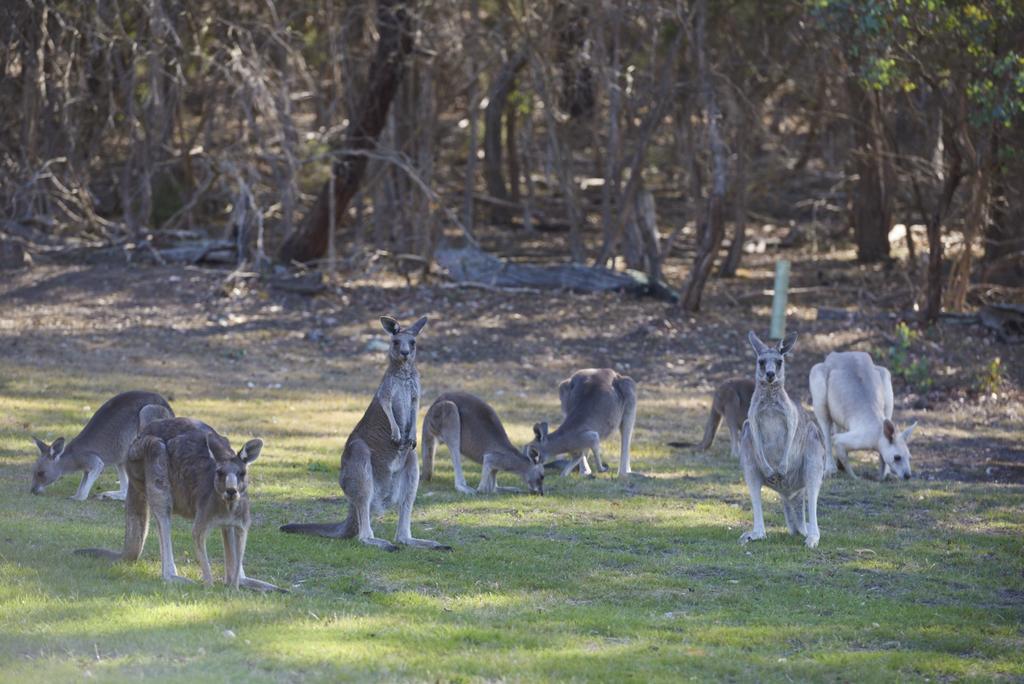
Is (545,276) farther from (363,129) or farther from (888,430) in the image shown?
(888,430)

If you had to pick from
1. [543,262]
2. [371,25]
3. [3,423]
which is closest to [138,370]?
[3,423]

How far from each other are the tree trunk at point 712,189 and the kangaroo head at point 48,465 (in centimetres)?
1264

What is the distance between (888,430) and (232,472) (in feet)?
23.2

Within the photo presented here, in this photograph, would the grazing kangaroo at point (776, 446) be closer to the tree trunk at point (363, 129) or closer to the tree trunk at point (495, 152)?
the tree trunk at point (363, 129)

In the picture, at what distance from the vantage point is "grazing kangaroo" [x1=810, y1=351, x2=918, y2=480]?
40.8 ft

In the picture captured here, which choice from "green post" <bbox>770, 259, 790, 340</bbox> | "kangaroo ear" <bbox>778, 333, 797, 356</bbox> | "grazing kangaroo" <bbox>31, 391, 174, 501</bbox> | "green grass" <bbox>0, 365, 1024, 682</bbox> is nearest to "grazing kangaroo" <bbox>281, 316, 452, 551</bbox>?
"green grass" <bbox>0, 365, 1024, 682</bbox>

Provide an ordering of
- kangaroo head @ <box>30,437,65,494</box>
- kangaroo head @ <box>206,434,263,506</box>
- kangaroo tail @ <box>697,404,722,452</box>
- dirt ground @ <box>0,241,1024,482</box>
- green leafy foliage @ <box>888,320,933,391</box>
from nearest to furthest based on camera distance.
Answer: kangaroo head @ <box>206,434,263,506</box> → kangaroo head @ <box>30,437,65,494</box> → kangaroo tail @ <box>697,404,722,452</box> → dirt ground @ <box>0,241,1024,482</box> → green leafy foliage @ <box>888,320,933,391</box>

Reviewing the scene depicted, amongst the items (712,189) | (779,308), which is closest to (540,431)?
(779,308)

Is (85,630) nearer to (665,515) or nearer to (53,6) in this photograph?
(665,515)

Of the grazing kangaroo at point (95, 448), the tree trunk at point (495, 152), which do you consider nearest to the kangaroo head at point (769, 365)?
the grazing kangaroo at point (95, 448)

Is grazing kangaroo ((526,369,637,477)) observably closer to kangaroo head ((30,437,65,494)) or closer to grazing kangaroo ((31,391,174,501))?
grazing kangaroo ((31,391,174,501))

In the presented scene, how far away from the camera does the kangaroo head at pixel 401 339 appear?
967 cm

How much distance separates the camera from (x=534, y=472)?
37.2ft

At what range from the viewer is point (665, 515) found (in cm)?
1073
